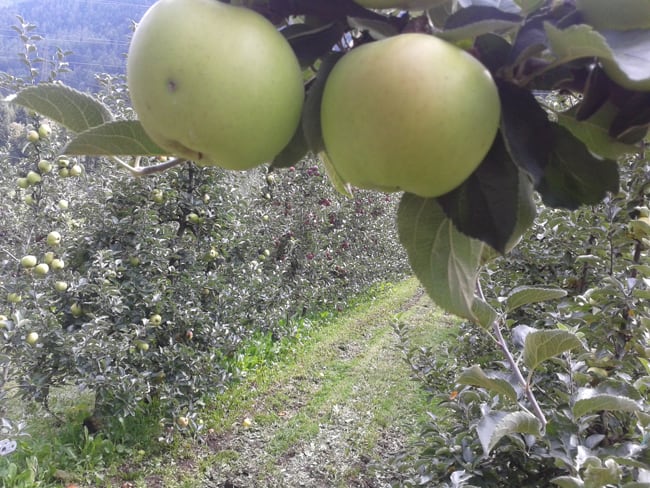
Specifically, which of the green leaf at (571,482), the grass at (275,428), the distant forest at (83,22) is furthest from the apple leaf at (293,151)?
the distant forest at (83,22)

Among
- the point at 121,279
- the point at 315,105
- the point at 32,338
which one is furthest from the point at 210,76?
the point at 121,279

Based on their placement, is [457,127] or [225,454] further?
[225,454]

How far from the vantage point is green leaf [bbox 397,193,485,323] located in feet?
1.26

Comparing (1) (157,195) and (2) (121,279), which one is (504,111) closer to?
(1) (157,195)

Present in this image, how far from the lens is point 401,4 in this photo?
0.35 metres

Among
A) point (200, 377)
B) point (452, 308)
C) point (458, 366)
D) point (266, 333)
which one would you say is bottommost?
point (266, 333)

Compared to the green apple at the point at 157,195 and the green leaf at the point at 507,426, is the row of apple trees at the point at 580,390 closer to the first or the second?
the green leaf at the point at 507,426

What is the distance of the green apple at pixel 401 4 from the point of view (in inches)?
13.6

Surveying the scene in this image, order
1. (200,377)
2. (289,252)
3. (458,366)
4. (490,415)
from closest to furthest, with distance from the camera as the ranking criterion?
(490,415)
(458,366)
(200,377)
(289,252)

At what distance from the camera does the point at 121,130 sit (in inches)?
15.7

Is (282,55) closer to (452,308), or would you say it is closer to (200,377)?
(452,308)

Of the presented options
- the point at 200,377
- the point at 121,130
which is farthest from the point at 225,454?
the point at 121,130

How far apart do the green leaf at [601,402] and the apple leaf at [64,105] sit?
2.94 feet

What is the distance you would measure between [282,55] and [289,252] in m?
4.68
